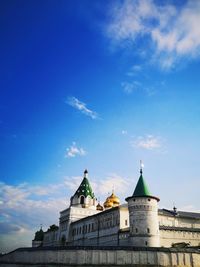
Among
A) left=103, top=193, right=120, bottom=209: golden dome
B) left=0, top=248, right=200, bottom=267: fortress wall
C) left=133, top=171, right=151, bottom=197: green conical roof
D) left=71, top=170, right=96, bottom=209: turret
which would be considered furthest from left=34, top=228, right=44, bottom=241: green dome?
left=0, top=248, right=200, bottom=267: fortress wall

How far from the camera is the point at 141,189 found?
3466 centimetres

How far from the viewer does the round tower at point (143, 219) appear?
31.9 metres

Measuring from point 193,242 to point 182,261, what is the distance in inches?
514

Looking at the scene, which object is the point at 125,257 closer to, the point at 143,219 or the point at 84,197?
the point at 143,219

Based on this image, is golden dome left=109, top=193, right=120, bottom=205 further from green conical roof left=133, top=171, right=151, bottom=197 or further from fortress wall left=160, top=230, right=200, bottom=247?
green conical roof left=133, top=171, right=151, bottom=197

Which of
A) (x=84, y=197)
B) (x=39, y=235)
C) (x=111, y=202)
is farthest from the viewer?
(x=39, y=235)

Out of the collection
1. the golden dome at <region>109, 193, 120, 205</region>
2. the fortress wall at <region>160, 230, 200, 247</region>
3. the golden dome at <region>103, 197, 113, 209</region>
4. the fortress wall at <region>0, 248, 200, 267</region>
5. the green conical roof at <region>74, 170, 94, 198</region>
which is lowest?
the fortress wall at <region>0, 248, 200, 267</region>

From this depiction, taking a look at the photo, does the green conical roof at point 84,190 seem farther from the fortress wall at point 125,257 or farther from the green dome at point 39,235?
the fortress wall at point 125,257

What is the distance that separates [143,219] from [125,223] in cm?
870

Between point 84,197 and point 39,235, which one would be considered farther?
point 39,235

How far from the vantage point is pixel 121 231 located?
38375 millimetres

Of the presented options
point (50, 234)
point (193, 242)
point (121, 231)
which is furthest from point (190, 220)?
point (50, 234)

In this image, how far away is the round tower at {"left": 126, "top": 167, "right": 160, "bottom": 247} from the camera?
105 feet

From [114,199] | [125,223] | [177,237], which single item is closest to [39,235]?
[114,199]
